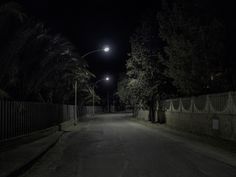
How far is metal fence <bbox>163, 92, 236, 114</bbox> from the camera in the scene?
19055mm

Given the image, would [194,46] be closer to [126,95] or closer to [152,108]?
[152,108]

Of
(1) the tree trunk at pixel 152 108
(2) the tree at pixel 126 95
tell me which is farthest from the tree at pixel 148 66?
(2) the tree at pixel 126 95

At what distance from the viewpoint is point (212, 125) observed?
21641 mm

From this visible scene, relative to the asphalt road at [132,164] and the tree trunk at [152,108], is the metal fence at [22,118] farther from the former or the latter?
the tree trunk at [152,108]

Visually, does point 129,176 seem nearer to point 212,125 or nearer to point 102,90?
point 212,125

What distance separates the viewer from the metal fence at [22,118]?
16.8m

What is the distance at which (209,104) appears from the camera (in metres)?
22.3

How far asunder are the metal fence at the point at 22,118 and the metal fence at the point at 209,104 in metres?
9.87

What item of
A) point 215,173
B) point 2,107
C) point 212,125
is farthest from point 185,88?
point 215,173

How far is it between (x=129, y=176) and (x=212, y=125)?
12.5 m

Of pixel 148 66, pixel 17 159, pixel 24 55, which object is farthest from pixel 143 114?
pixel 17 159

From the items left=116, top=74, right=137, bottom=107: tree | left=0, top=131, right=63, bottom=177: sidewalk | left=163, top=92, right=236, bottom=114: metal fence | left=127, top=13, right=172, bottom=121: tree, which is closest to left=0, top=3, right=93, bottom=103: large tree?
left=0, top=131, right=63, bottom=177: sidewalk

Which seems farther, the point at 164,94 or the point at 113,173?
the point at 164,94

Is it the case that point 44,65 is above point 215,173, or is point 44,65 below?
above
